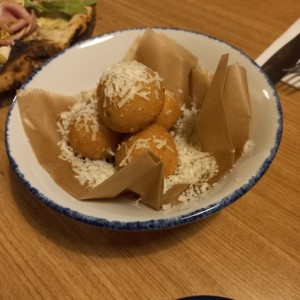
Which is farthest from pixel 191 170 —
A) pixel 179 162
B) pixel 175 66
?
pixel 175 66

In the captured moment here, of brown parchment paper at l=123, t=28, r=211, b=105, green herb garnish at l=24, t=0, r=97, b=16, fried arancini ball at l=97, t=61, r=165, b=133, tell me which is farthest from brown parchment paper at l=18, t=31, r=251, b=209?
green herb garnish at l=24, t=0, r=97, b=16

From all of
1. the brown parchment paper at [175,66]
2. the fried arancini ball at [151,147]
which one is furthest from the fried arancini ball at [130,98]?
the brown parchment paper at [175,66]

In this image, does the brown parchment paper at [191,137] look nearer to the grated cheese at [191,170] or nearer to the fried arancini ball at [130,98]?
the grated cheese at [191,170]

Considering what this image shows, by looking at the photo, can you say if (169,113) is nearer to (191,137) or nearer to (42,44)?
(191,137)

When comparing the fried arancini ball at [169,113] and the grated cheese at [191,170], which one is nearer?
the grated cheese at [191,170]

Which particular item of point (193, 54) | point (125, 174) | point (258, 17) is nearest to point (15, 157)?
point (125, 174)

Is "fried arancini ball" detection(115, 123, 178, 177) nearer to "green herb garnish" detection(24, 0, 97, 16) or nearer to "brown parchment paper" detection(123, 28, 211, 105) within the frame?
"brown parchment paper" detection(123, 28, 211, 105)

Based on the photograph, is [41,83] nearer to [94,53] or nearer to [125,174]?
[94,53]
